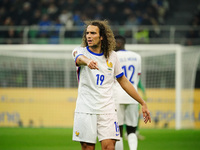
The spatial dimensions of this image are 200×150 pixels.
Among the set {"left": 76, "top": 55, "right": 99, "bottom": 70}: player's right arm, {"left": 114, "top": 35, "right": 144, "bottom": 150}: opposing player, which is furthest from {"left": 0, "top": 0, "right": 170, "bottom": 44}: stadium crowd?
{"left": 76, "top": 55, "right": 99, "bottom": 70}: player's right arm

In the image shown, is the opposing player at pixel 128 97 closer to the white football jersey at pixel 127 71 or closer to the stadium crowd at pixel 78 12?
the white football jersey at pixel 127 71

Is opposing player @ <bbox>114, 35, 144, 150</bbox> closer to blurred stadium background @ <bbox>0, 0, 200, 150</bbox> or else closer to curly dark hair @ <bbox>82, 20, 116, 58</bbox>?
curly dark hair @ <bbox>82, 20, 116, 58</bbox>

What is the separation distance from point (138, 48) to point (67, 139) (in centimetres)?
381

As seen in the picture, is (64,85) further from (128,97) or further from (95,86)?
(95,86)

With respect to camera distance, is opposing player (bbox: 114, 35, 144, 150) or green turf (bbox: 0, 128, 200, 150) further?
green turf (bbox: 0, 128, 200, 150)

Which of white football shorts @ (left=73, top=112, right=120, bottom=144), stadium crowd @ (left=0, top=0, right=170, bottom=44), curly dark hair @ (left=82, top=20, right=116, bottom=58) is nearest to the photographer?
white football shorts @ (left=73, top=112, right=120, bottom=144)

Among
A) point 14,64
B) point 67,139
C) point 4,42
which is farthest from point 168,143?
point 4,42

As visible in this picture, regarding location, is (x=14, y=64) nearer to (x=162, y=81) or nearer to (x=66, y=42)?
(x=66, y=42)

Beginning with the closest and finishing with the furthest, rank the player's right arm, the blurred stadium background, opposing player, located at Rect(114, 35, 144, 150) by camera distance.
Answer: the player's right arm → opposing player, located at Rect(114, 35, 144, 150) → the blurred stadium background

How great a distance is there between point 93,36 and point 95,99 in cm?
64

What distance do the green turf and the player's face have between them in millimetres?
4129

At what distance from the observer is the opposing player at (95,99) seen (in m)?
4.13

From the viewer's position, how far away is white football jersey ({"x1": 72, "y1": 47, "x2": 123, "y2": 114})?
415cm

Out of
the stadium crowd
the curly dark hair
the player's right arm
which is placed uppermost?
the stadium crowd
